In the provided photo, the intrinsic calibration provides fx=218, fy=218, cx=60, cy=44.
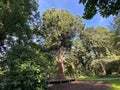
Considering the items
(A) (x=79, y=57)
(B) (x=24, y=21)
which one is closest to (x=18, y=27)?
(B) (x=24, y=21)

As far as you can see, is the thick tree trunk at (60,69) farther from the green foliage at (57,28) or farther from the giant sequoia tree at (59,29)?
the green foliage at (57,28)

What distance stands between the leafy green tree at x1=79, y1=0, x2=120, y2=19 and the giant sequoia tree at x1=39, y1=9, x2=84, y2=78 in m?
22.3

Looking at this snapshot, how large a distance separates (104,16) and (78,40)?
2728 centimetres

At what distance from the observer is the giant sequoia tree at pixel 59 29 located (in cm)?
2875

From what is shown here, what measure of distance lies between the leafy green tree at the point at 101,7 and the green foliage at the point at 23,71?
24.9 ft

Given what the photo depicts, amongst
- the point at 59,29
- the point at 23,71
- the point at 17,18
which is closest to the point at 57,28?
the point at 59,29

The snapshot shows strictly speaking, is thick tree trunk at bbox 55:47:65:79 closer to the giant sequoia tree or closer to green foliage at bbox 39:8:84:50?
the giant sequoia tree

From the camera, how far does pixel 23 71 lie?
12555 millimetres

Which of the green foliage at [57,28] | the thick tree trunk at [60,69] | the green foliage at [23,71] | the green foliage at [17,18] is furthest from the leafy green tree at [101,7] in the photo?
the green foliage at [57,28]

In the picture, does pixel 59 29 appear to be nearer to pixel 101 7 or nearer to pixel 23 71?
pixel 23 71

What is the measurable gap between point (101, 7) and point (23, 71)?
26.5 ft

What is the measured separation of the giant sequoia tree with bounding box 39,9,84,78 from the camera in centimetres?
2875

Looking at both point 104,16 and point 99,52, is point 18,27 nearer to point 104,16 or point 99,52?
point 104,16

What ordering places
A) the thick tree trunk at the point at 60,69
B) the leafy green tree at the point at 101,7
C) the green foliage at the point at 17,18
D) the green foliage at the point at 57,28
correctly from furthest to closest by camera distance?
the green foliage at the point at 57,28 → the thick tree trunk at the point at 60,69 → the green foliage at the point at 17,18 → the leafy green tree at the point at 101,7
